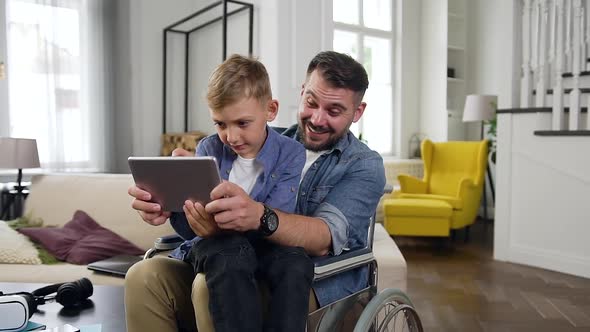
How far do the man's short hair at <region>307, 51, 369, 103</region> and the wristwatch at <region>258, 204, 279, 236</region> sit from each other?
1.63 ft

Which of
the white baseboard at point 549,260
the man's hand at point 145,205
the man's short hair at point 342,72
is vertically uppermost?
the man's short hair at point 342,72

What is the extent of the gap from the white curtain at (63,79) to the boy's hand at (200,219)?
4206 mm

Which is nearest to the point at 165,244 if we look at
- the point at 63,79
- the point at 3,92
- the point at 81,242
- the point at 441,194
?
the point at 81,242

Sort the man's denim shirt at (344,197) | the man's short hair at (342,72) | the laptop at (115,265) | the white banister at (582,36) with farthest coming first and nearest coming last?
the white banister at (582,36)
the laptop at (115,265)
the man's short hair at (342,72)
the man's denim shirt at (344,197)

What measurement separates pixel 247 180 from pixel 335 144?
35cm

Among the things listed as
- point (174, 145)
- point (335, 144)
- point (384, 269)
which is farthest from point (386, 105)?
point (335, 144)

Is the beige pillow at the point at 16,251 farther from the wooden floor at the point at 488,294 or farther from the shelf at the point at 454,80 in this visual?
the shelf at the point at 454,80

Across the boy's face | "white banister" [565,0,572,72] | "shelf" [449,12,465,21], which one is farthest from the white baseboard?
"shelf" [449,12,465,21]

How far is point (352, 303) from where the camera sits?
1367mm

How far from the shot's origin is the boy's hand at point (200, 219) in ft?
3.59

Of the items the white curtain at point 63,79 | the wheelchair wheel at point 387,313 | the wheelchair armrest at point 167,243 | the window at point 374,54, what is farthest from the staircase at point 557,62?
the white curtain at point 63,79

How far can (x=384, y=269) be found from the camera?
7.55ft

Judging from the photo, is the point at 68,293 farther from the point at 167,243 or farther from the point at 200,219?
the point at 200,219

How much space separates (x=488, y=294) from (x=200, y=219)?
266 centimetres
